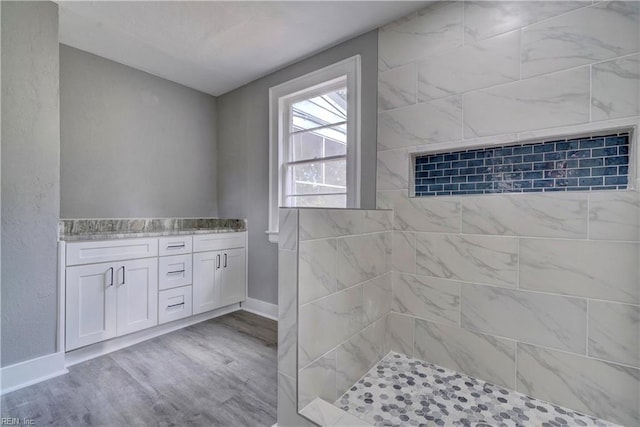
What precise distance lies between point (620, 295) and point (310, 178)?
2157 mm

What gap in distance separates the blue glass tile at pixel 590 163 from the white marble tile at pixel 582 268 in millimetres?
397

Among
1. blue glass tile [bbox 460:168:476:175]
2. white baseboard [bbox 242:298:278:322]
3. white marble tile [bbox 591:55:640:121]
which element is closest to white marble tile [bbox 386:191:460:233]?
blue glass tile [bbox 460:168:476:175]

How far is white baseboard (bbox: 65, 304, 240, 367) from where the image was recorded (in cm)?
196

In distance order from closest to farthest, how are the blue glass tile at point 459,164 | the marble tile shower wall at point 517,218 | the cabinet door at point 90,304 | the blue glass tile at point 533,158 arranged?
the marble tile shower wall at point 517,218, the blue glass tile at point 533,158, the blue glass tile at point 459,164, the cabinet door at point 90,304

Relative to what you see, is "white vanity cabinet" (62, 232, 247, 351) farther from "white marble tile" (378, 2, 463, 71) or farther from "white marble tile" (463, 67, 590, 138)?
"white marble tile" (463, 67, 590, 138)

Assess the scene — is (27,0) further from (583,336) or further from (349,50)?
(583,336)

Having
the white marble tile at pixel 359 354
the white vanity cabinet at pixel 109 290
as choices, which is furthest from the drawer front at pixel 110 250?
the white marble tile at pixel 359 354

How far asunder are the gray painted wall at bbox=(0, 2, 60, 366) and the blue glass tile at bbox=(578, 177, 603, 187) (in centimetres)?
320

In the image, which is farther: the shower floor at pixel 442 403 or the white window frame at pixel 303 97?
the white window frame at pixel 303 97

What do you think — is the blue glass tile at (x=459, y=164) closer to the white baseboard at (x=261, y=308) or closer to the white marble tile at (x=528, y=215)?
the white marble tile at (x=528, y=215)

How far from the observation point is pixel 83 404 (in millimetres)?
1534

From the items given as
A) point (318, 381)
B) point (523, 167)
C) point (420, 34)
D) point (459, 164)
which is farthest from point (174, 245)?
point (523, 167)

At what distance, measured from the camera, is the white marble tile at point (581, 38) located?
1318mm

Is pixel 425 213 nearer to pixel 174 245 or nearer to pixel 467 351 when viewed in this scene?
pixel 467 351
